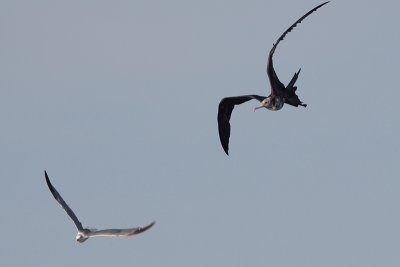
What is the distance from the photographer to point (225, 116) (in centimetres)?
8000

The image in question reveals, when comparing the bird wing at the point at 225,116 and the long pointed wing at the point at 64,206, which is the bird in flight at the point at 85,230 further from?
the bird wing at the point at 225,116

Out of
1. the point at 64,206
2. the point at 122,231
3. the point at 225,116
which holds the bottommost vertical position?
the point at 122,231

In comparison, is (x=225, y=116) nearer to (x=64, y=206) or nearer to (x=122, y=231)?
(x=64, y=206)

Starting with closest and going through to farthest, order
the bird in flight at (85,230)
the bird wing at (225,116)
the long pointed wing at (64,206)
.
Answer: the bird in flight at (85,230) → the long pointed wing at (64,206) → the bird wing at (225,116)

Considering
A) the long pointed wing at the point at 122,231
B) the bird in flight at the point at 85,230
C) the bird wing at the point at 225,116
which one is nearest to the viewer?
the long pointed wing at the point at 122,231

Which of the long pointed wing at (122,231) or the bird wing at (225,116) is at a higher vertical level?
the bird wing at (225,116)

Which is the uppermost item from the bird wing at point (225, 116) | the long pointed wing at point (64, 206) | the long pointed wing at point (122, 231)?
the bird wing at point (225, 116)

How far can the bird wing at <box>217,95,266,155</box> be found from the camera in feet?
258

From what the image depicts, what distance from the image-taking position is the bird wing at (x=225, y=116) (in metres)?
78.8

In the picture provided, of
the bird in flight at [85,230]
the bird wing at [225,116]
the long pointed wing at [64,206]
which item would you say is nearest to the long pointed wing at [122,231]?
the bird in flight at [85,230]

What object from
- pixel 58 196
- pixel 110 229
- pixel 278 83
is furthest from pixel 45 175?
pixel 278 83

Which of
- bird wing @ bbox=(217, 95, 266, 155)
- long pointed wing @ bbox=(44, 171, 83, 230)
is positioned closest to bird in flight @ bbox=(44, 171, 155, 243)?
long pointed wing @ bbox=(44, 171, 83, 230)

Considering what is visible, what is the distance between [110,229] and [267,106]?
10427mm

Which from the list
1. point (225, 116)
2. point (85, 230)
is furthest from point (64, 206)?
point (225, 116)
